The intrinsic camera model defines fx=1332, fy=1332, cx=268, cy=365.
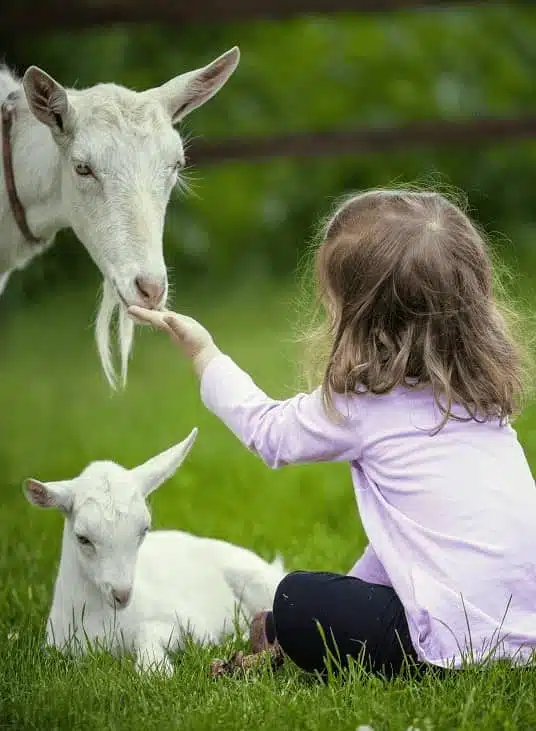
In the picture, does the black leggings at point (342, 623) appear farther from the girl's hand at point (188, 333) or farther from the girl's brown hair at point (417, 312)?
the girl's hand at point (188, 333)

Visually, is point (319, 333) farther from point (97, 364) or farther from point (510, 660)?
point (97, 364)

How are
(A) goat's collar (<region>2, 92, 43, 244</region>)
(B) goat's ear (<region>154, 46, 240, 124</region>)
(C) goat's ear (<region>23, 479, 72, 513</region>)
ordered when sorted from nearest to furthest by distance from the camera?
(C) goat's ear (<region>23, 479, 72, 513</region>) → (B) goat's ear (<region>154, 46, 240, 124</region>) → (A) goat's collar (<region>2, 92, 43, 244</region>)

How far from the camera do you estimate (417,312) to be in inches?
101

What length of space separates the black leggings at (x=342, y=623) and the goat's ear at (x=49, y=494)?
0.53 meters

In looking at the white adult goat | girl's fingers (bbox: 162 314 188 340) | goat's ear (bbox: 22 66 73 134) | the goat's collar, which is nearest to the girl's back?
girl's fingers (bbox: 162 314 188 340)

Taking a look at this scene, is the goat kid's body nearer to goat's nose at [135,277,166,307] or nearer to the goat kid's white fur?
the goat kid's white fur

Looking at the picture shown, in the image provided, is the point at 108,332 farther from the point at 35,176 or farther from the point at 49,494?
the point at 49,494

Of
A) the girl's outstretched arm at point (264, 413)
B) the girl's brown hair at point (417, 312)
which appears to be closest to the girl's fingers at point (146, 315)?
the girl's outstretched arm at point (264, 413)

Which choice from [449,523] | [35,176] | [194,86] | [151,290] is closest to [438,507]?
[449,523]

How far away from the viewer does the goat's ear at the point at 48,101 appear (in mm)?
2963

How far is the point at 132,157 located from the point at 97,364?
165 inches

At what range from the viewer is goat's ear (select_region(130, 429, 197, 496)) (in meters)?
2.87

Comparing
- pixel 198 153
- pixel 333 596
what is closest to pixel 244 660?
pixel 333 596

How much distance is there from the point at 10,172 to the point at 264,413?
113 centimetres
